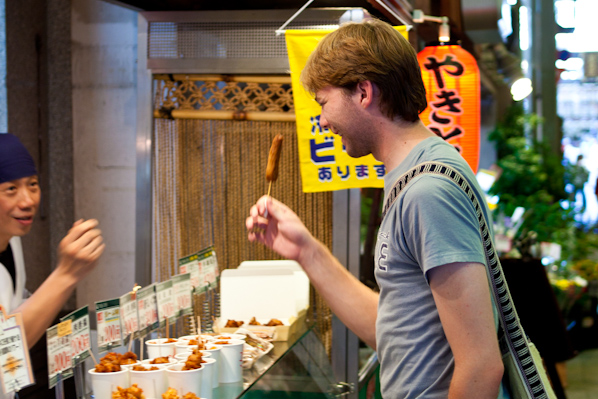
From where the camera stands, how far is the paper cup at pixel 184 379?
6.11ft

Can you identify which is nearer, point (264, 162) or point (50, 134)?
point (264, 162)

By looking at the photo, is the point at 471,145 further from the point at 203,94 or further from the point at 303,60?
the point at 203,94

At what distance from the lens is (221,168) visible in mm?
3559

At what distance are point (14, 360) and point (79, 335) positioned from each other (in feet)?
0.76

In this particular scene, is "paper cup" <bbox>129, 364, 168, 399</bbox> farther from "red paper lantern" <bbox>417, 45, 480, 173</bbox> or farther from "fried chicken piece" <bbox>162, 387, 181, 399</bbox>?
"red paper lantern" <bbox>417, 45, 480, 173</bbox>

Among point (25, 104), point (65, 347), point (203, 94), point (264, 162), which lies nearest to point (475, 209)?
point (65, 347)

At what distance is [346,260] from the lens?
3.47m

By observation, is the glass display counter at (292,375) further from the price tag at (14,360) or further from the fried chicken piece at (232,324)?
the price tag at (14,360)

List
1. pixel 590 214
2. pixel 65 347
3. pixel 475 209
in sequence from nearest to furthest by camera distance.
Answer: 1. pixel 475 209
2. pixel 65 347
3. pixel 590 214

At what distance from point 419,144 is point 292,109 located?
6.78 ft

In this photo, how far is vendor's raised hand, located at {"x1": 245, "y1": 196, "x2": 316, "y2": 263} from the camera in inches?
76.8

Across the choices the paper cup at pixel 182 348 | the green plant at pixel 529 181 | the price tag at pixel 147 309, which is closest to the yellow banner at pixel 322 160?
the price tag at pixel 147 309

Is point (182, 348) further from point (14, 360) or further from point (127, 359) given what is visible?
point (14, 360)

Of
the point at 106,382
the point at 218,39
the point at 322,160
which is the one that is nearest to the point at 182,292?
the point at 106,382
